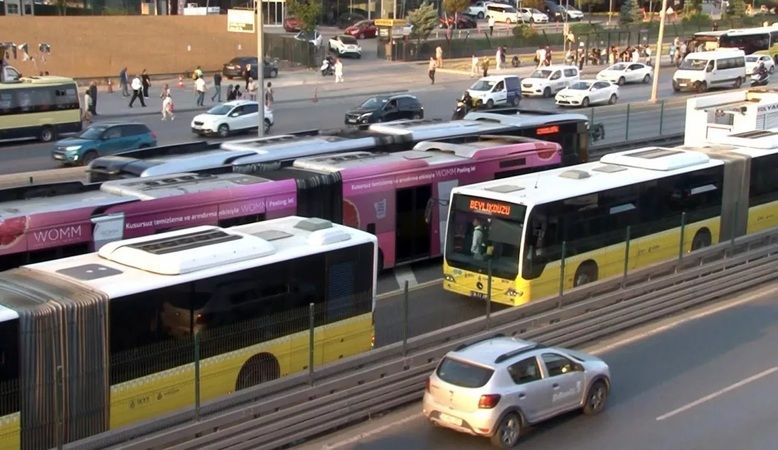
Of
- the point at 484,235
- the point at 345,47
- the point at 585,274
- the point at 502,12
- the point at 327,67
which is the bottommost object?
the point at 585,274

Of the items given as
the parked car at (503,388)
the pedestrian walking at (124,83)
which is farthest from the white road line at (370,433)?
the pedestrian walking at (124,83)

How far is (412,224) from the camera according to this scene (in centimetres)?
2225

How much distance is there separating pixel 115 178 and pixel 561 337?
31.2 feet

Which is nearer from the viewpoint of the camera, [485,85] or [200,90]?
[200,90]

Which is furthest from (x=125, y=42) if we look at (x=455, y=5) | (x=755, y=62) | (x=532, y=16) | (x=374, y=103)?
(x=532, y=16)

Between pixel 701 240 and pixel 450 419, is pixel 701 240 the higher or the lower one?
the higher one

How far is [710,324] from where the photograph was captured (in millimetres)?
19062

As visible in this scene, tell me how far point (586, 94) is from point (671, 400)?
36.5m

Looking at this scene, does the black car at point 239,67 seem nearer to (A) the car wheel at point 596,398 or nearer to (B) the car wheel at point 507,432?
Answer: (A) the car wheel at point 596,398

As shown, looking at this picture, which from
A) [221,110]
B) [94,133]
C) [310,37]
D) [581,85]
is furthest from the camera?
[310,37]

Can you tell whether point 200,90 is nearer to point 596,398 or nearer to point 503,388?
point 596,398

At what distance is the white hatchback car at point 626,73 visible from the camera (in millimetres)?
59719

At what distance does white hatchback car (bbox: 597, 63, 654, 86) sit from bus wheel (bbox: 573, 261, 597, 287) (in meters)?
41.1

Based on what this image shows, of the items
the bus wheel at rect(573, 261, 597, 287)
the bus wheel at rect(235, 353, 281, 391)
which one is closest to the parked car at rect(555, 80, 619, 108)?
the bus wheel at rect(573, 261, 597, 287)
